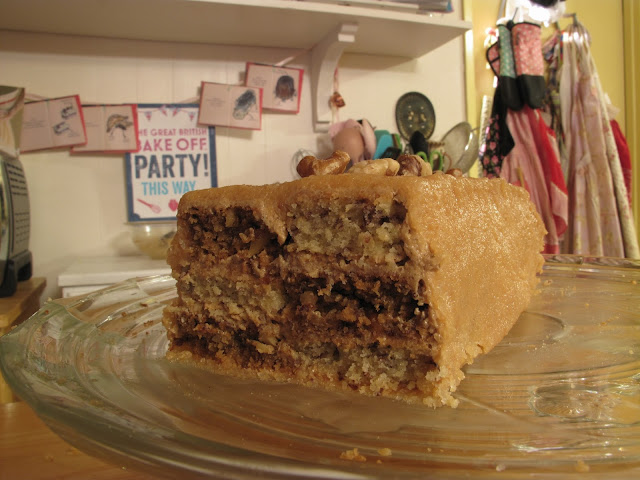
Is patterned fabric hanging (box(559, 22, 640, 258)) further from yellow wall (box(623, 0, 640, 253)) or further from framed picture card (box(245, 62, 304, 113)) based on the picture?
framed picture card (box(245, 62, 304, 113))

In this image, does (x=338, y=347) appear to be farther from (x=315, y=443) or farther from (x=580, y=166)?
(x=580, y=166)

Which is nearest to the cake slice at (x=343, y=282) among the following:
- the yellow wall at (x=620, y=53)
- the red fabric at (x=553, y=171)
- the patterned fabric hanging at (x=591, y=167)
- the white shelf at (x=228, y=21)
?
the white shelf at (x=228, y=21)

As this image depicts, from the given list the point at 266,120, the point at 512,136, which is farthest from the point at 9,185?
the point at 512,136

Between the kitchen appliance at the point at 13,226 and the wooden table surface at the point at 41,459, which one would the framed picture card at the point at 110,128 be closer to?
the kitchen appliance at the point at 13,226

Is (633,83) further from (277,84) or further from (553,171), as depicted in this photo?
(277,84)

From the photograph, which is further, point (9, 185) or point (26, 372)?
point (9, 185)

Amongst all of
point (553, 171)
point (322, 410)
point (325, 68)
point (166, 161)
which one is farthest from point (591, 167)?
point (322, 410)

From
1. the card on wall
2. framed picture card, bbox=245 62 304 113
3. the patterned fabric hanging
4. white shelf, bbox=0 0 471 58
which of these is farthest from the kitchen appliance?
the patterned fabric hanging

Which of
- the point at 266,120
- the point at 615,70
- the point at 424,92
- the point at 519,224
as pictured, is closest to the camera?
the point at 519,224
